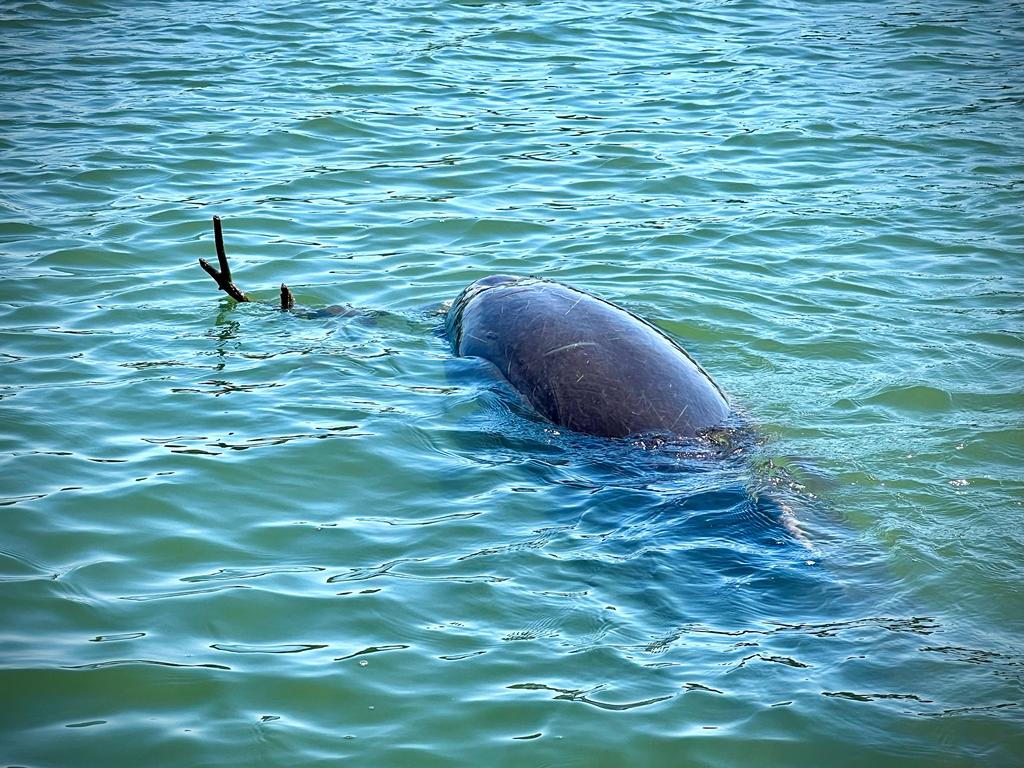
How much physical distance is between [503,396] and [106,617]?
2.72 meters

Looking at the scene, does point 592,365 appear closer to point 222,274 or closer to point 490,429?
point 490,429

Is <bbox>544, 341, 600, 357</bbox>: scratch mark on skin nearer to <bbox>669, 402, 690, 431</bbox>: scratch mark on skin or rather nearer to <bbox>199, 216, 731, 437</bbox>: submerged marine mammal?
<bbox>199, 216, 731, 437</bbox>: submerged marine mammal

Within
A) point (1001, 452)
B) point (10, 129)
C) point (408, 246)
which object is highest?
point (10, 129)

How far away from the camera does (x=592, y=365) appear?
625 cm

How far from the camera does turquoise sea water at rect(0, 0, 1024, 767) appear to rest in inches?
169

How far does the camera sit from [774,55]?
1488 cm

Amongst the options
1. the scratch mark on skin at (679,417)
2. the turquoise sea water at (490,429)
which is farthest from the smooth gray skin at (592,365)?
the turquoise sea water at (490,429)

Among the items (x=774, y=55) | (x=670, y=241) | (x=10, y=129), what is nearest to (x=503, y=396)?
(x=670, y=241)

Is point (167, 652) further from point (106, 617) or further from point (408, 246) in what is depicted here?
point (408, 246)

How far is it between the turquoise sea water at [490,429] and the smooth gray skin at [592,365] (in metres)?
0.18

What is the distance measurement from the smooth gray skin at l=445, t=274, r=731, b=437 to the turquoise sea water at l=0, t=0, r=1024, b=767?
0.18m

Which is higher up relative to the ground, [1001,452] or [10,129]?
[10,129]

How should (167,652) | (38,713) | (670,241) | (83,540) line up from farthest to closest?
(670,241) → (83,540) → (167,652) → (38,713)

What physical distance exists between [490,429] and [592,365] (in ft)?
2.43
